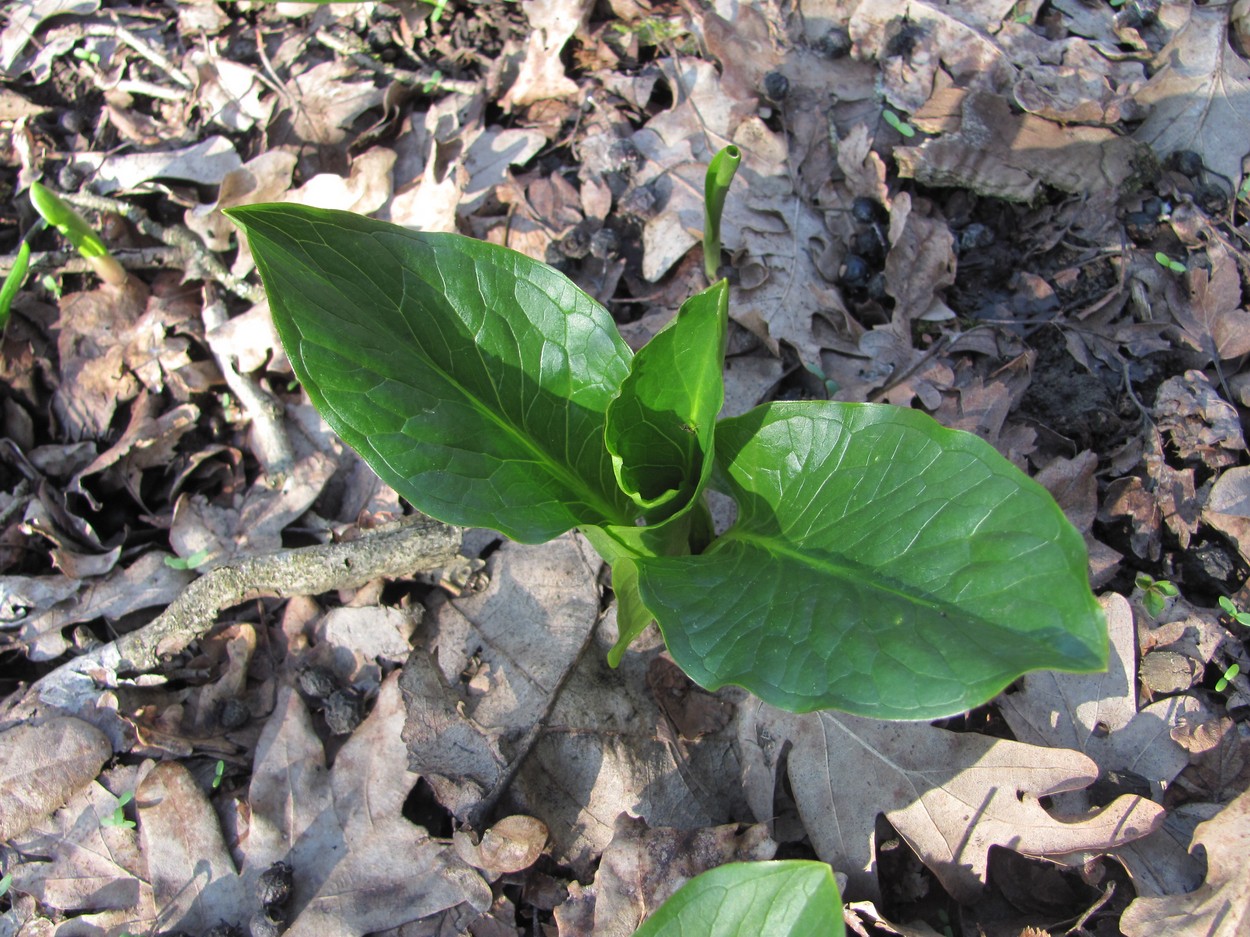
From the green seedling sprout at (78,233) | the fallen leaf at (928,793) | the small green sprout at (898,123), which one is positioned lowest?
the fallen leaf at (928,793)

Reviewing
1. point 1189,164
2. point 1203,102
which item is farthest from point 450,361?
point 1203,102

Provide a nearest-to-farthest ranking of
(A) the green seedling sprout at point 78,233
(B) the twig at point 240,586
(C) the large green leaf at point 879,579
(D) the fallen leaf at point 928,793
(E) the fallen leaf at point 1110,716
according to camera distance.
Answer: (C) the large green leaf at point 879,579 < (D) the fallen leaf at point 928,793 < (E) the fallen leaf at point 1110,716 < (B) the twig at point 240,586 < (A) the green seedling sprout at point 78,233

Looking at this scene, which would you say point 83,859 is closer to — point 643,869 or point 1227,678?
point 643,869

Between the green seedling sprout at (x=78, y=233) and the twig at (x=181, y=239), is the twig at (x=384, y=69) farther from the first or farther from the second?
the green seedling sprout at (x=78, y=233)

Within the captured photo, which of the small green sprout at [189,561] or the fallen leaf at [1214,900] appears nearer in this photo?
A: the fallen leaf at [1214,900]

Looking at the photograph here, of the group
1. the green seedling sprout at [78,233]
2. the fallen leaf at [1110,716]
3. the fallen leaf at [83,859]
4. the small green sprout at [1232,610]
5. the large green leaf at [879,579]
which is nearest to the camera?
the large green leaf at [879,579]

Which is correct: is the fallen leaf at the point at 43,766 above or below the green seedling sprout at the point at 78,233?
below

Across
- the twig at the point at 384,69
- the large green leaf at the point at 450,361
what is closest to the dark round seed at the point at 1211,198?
the large green leaf at the point at 450,361
